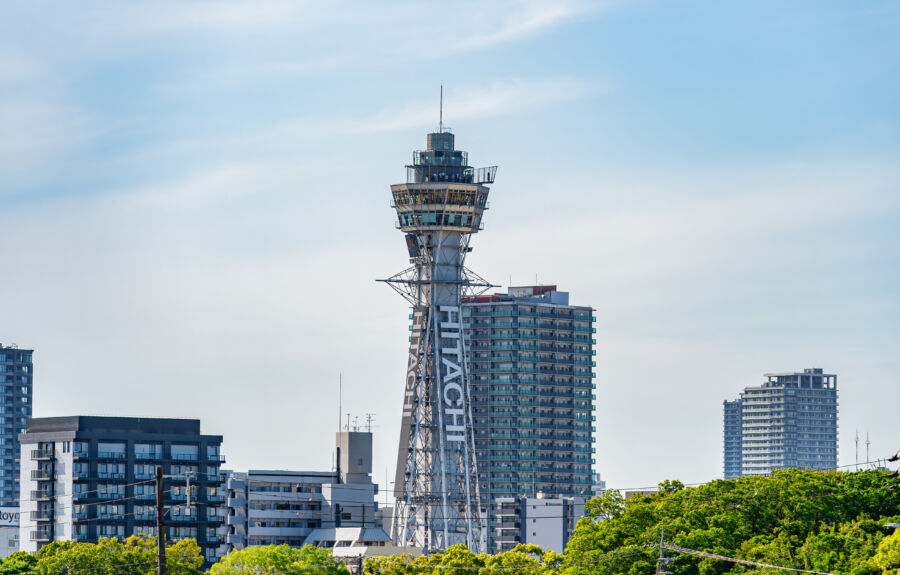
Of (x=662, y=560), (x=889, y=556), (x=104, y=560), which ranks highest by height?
(x=889, y=556)

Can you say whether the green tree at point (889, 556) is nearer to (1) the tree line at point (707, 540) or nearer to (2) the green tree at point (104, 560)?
(1) the tree line at point (707, 540)

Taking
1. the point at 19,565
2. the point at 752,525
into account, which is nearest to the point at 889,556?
the point at 752,525

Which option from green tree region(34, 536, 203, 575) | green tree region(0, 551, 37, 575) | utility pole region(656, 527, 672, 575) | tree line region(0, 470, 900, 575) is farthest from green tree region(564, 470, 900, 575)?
green tree region(0, 551, 37, 575)

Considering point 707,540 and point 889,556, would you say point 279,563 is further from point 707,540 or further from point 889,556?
point 889,556

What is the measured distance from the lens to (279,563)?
15688 centimetres

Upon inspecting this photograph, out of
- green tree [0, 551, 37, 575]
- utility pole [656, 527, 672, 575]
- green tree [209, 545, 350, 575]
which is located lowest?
green tree [0, 551, 37, 575]

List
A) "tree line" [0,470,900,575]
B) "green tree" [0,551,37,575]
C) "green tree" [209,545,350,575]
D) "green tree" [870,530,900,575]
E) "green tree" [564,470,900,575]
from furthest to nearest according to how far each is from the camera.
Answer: "green tree" [0,551,37,575], "green tree" [209,545,350,575], "green tree" [564,470,900,575], "tree line" [0,470,900,575], "green tree" [870,530,900,575]

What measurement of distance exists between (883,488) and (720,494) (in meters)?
13.5

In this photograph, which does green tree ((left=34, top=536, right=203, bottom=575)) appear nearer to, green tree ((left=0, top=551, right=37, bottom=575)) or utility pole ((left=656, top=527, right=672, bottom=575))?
green tree ((left=0, top=551, right=37, bottom=575))

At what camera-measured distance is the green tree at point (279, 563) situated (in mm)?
155500

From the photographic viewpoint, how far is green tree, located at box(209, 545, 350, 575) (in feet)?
510

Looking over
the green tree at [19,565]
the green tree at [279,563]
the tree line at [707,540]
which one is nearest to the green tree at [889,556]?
the tree line at [707,540]

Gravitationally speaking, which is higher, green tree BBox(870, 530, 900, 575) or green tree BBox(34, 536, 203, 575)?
green tree BBox(870, 530, 900, 575)

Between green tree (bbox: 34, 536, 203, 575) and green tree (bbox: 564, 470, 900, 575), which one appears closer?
green tree (bbox: 564, 470, 900, 575)
